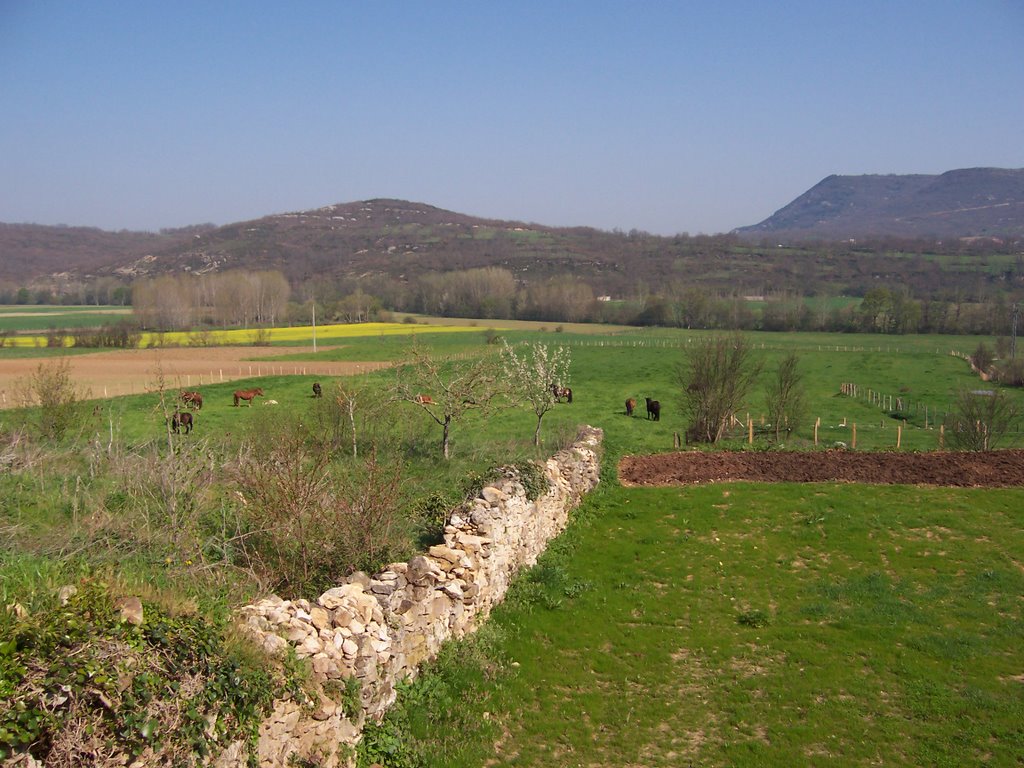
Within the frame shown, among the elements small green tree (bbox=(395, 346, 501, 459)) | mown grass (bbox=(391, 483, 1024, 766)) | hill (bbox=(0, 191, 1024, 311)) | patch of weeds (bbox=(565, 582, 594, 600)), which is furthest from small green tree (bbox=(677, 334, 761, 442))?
hill (bbox=(0, 191, 1024, 311))

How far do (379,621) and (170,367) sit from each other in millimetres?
55852

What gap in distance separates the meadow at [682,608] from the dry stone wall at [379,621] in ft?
1.38

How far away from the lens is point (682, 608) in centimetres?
1330

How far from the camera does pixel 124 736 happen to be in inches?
223

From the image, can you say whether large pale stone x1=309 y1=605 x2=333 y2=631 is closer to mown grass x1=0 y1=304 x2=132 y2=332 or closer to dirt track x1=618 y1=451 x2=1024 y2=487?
dirt track x1=618 y1=451 x2=1024 y2=487

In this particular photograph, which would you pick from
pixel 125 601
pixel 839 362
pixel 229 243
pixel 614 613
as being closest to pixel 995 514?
pixel 614 613

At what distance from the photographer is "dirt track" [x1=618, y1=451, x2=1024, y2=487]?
21859 millimetres

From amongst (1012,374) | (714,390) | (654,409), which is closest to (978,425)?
(714,390)

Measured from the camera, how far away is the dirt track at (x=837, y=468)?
21.9m

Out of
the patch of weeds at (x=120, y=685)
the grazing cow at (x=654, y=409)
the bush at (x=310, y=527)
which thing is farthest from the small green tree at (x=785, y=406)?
the patch of weeds at (x=120, y=685)

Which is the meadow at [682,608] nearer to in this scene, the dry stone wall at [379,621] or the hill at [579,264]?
the dry stone wall at [379,621]

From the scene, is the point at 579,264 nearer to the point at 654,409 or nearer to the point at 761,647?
the point at 654,409

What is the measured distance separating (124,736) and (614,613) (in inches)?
349

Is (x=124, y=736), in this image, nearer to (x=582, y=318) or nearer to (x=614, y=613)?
(x=614, y=613)
